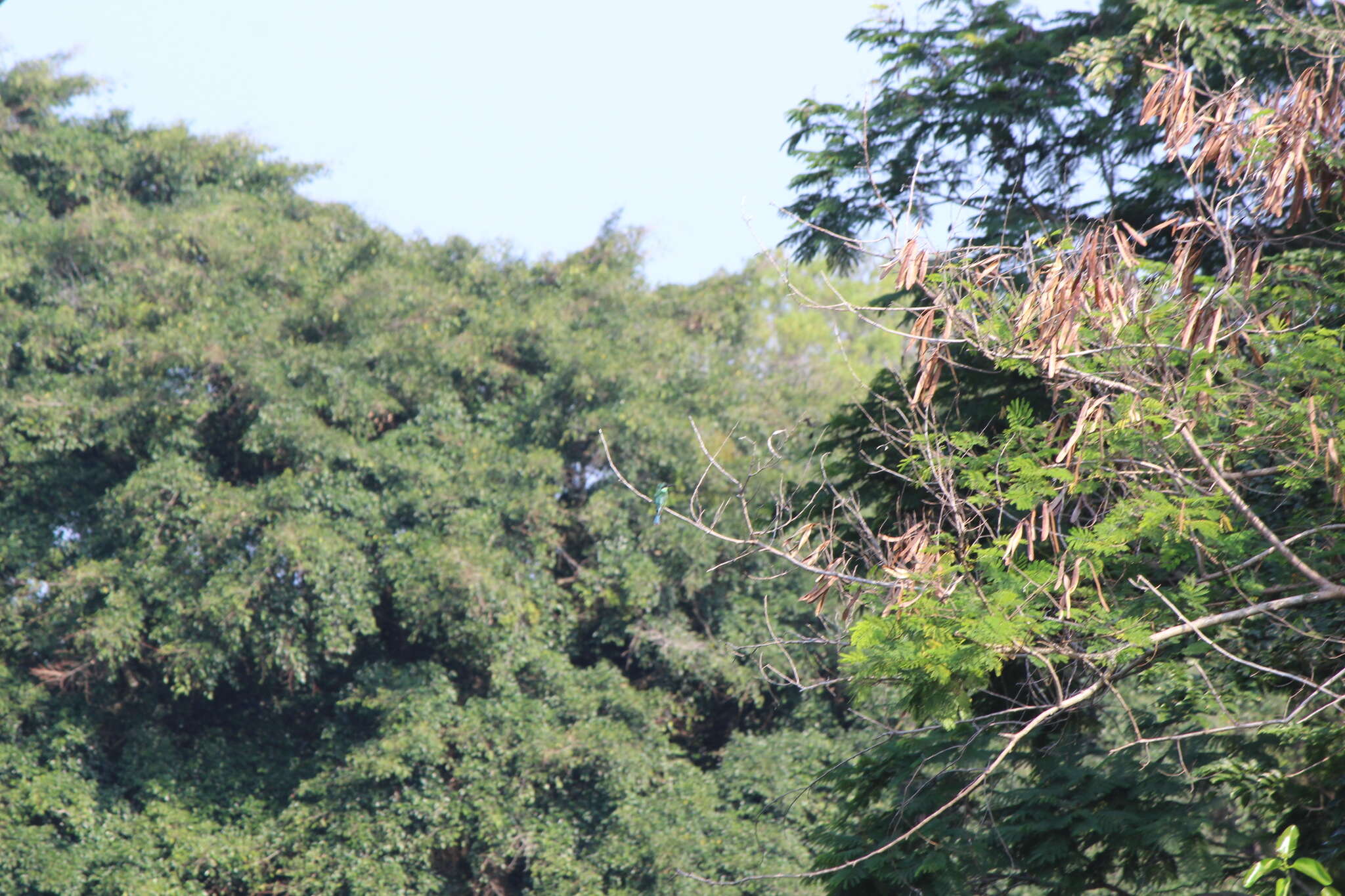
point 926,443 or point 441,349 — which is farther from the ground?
point 441,349

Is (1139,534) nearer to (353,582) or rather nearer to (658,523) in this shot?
(658,523)

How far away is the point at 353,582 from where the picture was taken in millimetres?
10688

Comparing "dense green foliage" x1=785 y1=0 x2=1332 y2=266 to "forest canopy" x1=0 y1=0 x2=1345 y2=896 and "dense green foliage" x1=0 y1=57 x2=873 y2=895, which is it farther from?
"dense green foliage" x1=0 y1=57 x2=873 y2=895

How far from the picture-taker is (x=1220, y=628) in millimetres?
4594

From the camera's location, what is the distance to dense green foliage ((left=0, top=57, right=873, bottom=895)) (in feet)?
34.5

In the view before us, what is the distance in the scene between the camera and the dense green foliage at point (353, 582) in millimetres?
10516

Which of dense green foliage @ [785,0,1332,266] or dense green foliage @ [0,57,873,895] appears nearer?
dense green foliage @ [785,0,1332,266]

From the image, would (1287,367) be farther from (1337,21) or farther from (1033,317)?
(1337,21)

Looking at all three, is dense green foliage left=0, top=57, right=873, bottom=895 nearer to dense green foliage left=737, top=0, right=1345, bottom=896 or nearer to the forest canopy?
the forest canopy

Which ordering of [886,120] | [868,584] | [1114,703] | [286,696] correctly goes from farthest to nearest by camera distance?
[286,696]
[1114,703]
[886,120]
[868,584]

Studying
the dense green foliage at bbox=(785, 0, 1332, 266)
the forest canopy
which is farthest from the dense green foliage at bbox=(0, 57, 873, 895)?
the dense green foliage at bbox=(785, 0, 1332, 266)

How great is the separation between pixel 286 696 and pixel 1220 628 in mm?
9710

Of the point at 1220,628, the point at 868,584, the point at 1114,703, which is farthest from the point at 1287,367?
the point at 1114,703

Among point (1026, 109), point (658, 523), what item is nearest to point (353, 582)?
point (658, 523)
